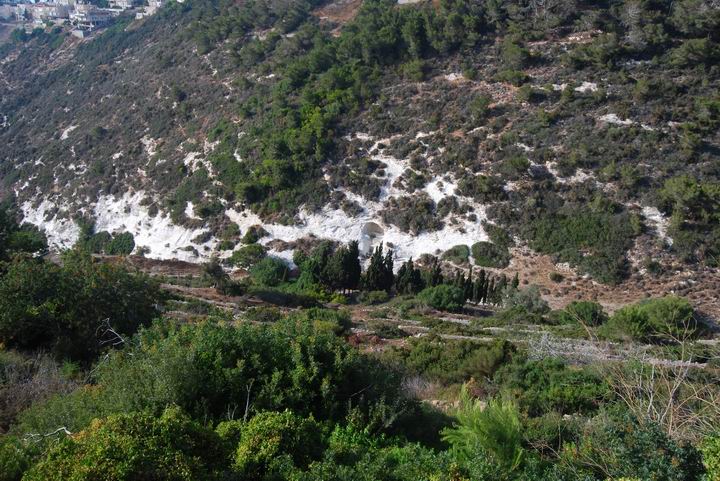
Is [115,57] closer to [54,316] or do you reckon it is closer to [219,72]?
[219,72]

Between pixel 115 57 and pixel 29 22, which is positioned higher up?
pixel 29 22

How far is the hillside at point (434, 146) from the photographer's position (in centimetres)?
2414

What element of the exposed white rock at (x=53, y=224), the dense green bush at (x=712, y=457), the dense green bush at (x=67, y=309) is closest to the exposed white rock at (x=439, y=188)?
the dense green bush at (x=67, y=309)

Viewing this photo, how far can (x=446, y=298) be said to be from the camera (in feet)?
68.4

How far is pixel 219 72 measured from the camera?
41594 millimetres

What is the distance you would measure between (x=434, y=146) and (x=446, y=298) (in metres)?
10.9

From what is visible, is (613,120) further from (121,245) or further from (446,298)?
(121,245)

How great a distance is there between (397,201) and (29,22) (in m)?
80.7

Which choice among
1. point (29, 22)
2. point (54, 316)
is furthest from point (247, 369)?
point (29, 22)

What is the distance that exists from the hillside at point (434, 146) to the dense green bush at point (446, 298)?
3726 mm

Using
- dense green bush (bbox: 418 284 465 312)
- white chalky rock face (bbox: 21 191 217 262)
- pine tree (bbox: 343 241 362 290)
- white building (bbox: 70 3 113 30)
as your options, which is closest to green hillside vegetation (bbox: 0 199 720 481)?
dense green bush (bbox: 418 284 465 312)

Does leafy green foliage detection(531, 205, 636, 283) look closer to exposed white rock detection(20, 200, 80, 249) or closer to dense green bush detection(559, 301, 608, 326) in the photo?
dense green bush detection(559, 301, 608, 326)

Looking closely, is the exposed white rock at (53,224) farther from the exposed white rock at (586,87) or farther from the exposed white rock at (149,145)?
the exposed white rock at (586,87)

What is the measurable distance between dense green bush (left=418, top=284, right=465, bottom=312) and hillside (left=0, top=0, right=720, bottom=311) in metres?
3.73
